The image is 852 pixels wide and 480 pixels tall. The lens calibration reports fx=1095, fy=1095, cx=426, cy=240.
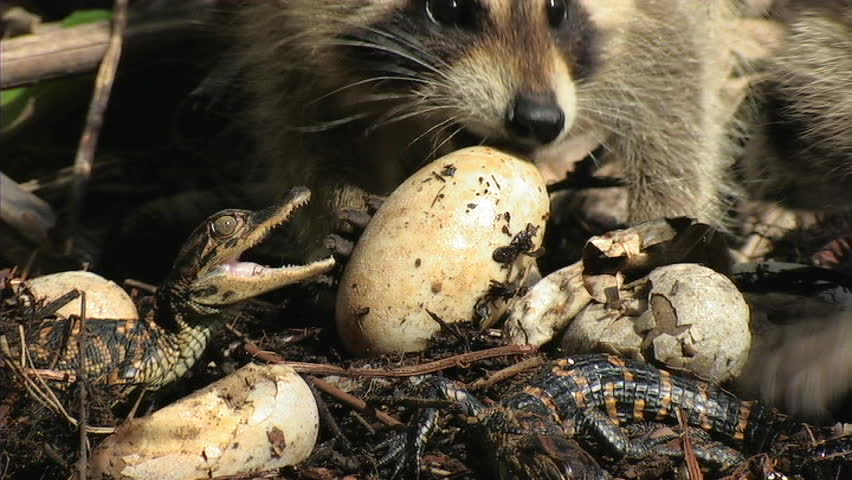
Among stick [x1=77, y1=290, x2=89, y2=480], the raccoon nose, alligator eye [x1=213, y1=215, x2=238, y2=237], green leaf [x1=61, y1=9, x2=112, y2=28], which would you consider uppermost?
the raccoon nose

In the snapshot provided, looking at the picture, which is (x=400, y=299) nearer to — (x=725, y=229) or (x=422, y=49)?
(x=422, y=49)

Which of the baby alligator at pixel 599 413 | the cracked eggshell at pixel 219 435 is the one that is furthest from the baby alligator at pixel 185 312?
the baby alligator at pixel 599 413

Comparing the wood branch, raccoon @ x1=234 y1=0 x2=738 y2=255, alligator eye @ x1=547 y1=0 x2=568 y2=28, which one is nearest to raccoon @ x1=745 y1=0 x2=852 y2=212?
raccoon @ x1=234 y1=0 x2=738 y2=255

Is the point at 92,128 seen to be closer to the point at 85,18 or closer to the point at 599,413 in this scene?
the point at 85,18

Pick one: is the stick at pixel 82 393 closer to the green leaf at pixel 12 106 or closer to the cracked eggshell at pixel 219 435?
the cracked eggshell at pixel 219 435

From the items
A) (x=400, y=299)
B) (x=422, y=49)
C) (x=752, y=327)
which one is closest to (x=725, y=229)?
(x=752, y=327)

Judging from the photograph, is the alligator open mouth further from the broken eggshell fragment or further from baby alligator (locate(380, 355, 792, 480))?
the broken eggshell fragment

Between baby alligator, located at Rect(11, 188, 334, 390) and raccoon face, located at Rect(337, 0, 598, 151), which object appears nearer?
baby alligator, located at Rect(11, 188, 334, 390)
